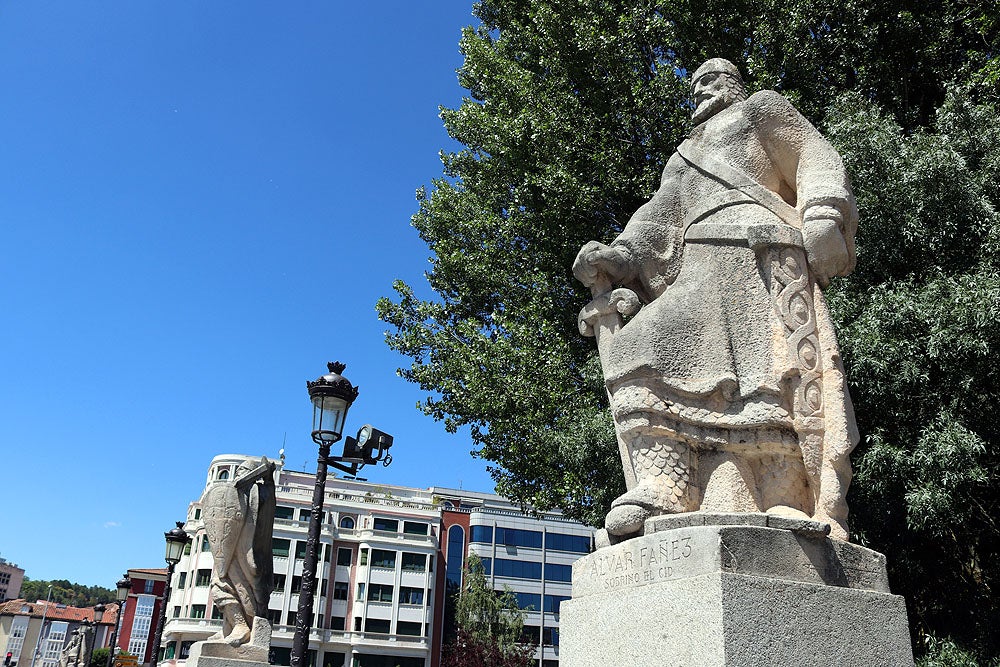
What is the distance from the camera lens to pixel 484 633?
4159 centimetres

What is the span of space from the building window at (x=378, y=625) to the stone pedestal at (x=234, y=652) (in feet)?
164

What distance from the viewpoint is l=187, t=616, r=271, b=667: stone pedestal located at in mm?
8281

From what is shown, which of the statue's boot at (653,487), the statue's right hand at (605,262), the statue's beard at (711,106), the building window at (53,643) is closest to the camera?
the statue's boot at (653,487)

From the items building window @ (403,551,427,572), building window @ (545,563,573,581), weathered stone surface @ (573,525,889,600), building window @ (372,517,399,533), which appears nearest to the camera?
weathered stone surface @ (573,525,889,600)

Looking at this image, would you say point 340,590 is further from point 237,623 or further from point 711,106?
point 711,106

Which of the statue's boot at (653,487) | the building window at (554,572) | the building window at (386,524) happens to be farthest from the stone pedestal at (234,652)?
the building window at (554,572)

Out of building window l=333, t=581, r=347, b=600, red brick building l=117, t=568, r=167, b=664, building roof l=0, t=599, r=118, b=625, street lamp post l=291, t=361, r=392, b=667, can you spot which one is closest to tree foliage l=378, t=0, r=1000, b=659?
street lamp post l=291, t=361, r=392, b=667

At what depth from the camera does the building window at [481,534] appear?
2542 inches

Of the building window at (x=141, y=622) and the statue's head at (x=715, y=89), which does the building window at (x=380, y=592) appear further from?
the statue's head at (x=715, y=89)

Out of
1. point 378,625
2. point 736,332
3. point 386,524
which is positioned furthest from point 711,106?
point 386,524

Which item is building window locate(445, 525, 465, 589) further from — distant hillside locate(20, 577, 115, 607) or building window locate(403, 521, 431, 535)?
distant hillside locate(20, 577, 115, 607)

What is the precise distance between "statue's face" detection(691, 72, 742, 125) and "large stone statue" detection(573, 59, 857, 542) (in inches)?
11.4

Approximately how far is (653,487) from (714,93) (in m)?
2.46

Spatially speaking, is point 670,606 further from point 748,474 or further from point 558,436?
point 558,436
